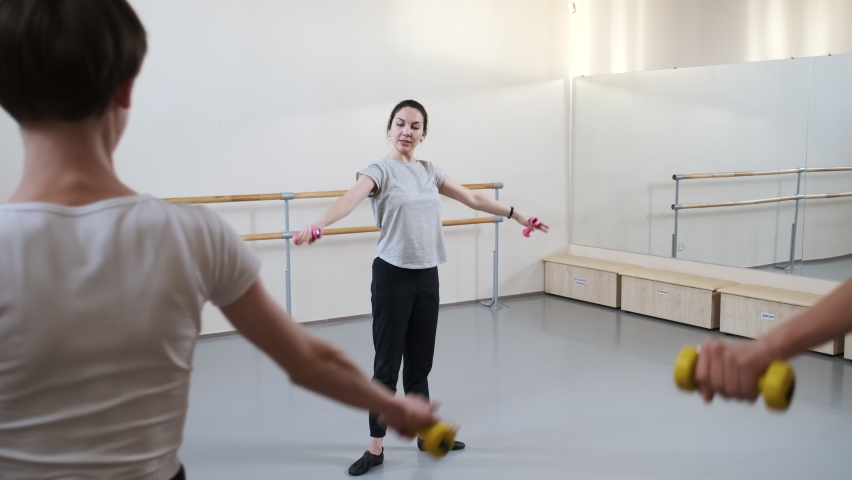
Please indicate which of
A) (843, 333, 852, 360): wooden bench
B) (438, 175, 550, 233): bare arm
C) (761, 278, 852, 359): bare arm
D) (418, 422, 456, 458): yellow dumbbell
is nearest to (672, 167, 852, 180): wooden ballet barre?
(843, 333, 852, 360): wooden bench

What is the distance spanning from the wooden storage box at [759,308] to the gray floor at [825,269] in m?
0.15

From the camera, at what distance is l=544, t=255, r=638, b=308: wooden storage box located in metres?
6.12

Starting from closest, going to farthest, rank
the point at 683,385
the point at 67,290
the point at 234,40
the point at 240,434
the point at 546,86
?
1. the point at 67,290
2. the point at 683,385
3. the point at 240,434
4. the point at 234,40
5. the point at 546,86

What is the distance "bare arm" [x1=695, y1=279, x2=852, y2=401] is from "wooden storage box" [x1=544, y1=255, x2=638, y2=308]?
494 centimetres

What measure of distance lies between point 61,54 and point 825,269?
515 cm

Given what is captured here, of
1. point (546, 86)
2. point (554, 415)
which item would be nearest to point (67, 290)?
point (554, 415)

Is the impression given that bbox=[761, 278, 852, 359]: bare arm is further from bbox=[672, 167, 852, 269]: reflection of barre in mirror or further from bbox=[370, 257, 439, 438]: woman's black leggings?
bbox=[672, 167, 852, 269]: reflection of barre in mirror

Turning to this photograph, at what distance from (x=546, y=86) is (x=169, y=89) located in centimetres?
316

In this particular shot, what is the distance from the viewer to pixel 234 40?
530 cm

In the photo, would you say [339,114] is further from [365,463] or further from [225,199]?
[365,463]

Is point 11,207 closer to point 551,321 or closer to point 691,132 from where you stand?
point 551,321

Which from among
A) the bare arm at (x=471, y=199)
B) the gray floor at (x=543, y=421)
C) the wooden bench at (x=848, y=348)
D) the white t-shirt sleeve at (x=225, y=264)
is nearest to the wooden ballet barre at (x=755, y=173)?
the wooden bench at (x=848, y=348)

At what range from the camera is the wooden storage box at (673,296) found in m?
5.36

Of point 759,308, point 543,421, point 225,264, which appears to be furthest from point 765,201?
point 225,264
